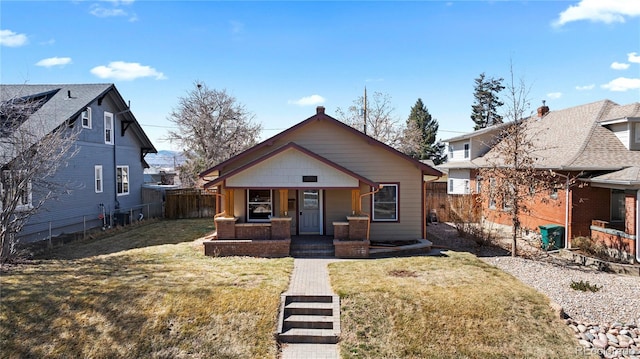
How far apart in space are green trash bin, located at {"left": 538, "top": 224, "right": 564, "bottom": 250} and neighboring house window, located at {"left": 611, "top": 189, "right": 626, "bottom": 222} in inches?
81.3

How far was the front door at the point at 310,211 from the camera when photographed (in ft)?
50.2

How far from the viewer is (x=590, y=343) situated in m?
7.96

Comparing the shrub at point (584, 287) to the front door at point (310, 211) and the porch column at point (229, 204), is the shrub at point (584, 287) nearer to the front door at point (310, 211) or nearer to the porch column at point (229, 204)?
the front door at point (310, 211)

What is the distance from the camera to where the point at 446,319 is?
8.42m

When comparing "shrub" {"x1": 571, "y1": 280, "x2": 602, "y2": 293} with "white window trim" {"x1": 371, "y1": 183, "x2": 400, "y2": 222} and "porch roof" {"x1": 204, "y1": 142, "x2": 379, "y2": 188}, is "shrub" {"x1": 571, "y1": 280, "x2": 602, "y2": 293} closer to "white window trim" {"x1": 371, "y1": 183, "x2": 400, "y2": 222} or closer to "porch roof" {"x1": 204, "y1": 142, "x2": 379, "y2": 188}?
"white window trim" {"x1": 371, "y1": 183, "x2": 400, "y2": 222}

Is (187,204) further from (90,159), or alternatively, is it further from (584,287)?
(584,287)

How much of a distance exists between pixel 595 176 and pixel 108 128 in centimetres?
2396

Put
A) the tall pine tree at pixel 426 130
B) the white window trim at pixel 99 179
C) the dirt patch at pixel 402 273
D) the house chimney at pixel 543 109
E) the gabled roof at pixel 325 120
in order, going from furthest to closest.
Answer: the tall pine tree at pixel 426 130
the house chimney at pixel 543 109
the white window trim at pixel 99 179
the gabled roof at pixel 325 120
the dirt patch at pixel 402 273

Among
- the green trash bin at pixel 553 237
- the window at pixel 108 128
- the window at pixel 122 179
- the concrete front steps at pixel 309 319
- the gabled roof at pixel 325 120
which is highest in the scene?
the window at pixel 108 128

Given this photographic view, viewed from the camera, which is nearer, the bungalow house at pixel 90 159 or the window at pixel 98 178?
the bungalow house at pixel 90 159

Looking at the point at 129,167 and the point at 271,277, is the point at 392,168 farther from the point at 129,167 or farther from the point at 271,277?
the point at 129,167

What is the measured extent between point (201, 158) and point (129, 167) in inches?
364

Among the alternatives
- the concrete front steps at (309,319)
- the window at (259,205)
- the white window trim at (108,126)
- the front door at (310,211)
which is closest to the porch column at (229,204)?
the window at (259,205)

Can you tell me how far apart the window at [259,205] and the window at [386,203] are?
440 centimetres
